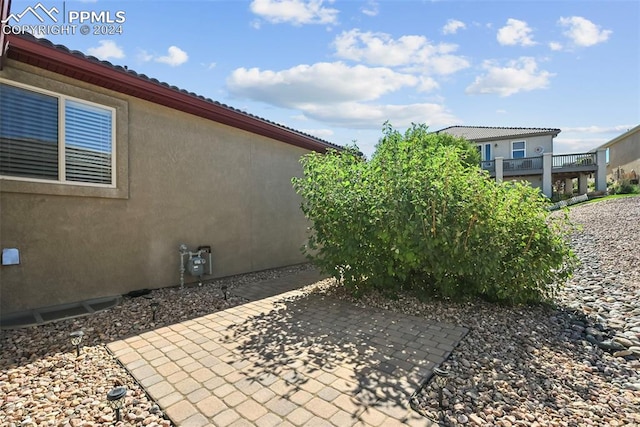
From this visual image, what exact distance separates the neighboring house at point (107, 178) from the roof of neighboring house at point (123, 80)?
0.7 inches

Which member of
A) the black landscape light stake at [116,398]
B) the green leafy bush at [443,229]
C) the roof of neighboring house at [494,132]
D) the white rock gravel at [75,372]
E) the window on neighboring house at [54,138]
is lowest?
the white rock gravel at [75,372]

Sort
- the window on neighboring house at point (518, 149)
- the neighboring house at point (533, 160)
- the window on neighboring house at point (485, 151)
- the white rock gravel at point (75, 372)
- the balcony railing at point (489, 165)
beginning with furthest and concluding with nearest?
the window on neighboring house at point (485, 151), the window on neighboring house at point (518, 149), the balcony railing at point (489, 165), the neighboring house at point (533, 160), the white rock gravel at point (75, 372)

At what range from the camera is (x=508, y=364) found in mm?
3428

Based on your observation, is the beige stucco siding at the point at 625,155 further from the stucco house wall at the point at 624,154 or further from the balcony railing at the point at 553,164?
the balcony railing at the point at 553,164

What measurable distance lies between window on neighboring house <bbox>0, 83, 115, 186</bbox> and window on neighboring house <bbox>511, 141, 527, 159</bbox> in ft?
94.2

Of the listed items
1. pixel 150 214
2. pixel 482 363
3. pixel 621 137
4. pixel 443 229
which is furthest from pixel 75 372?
pixel 621 137

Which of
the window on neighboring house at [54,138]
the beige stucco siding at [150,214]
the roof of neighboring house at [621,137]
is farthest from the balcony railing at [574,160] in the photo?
the window on neighboring house at [54,138]

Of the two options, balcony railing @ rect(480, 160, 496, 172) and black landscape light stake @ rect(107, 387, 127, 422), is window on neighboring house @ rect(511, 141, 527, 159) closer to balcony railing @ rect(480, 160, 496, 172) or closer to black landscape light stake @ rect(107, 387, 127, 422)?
balcony railing @ rect(480, 160, 496, 172)

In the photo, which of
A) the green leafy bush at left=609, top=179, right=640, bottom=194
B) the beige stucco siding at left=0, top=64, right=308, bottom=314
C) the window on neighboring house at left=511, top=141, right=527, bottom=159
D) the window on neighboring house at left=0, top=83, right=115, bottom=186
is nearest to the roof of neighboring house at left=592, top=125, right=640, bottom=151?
the green leafy bush at left=609, top=179, right=640, bottom=194

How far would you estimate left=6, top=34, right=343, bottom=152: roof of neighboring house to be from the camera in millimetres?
4387

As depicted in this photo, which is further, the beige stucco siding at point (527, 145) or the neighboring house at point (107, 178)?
the beige stucco siding at point (527, 145)

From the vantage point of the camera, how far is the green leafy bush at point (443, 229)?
4.80 meters

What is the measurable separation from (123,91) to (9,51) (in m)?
1.55

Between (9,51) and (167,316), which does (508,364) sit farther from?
(9,51)
